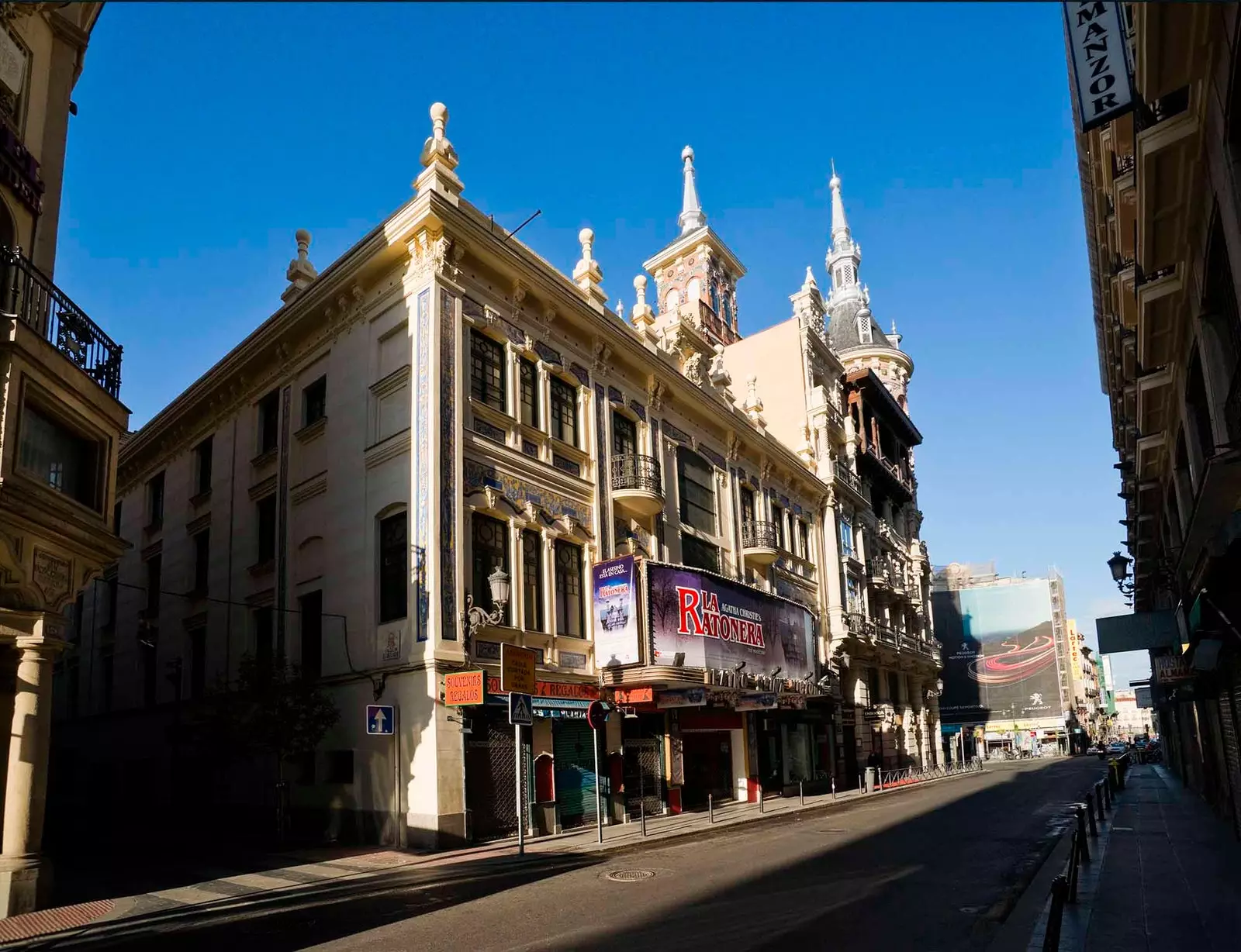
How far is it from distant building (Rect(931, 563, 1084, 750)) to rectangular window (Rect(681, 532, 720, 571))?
193 ft

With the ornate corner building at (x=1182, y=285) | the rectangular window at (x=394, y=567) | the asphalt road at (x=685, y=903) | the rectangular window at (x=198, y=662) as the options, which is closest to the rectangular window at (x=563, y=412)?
the rectangular window at (x=394, y=567)

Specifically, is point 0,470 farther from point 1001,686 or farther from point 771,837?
point 1001,686

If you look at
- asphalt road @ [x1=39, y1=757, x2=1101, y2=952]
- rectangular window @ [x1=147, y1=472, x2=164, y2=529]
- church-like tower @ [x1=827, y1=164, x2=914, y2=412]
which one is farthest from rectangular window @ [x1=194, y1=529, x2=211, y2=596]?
church-like tower @ [x1=827, y1=164, x2=914, y2=412]

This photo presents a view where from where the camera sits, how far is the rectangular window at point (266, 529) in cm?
2439

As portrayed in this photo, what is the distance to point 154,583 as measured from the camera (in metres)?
29.9

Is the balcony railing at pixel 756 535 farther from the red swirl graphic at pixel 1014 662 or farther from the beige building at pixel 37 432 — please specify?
the red swirl graphic at pixel 1014 662

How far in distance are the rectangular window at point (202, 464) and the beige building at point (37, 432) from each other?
1470 centimetres

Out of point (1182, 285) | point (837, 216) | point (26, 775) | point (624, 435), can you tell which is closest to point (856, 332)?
point (837, 216)

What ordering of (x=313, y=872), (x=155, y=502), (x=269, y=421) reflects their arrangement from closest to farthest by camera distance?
1. (x=313, y=872)
2. (x=269, y=421)
3. (x=155, y=502)

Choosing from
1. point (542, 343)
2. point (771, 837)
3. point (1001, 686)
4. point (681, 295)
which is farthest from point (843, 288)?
point (771, 837)

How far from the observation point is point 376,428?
848 inches

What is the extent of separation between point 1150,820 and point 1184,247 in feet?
42.5

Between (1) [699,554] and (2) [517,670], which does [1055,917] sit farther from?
(1) [699,554]

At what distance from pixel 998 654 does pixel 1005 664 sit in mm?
983
